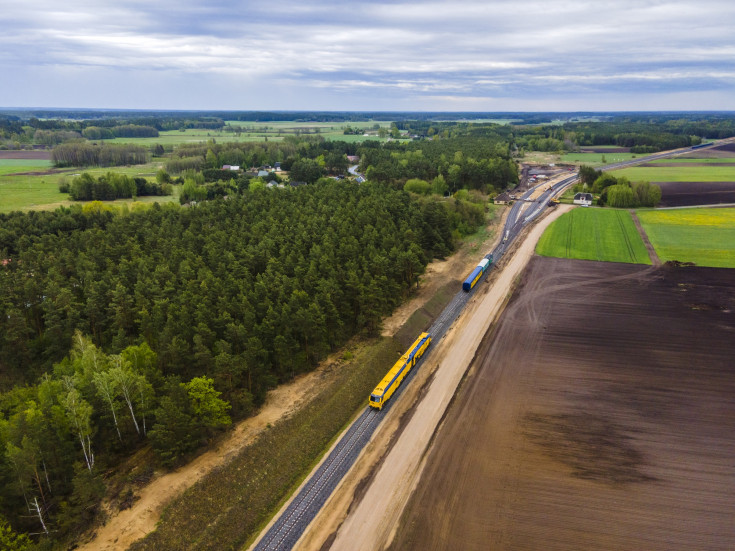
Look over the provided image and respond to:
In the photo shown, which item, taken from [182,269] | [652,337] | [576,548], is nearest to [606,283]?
[652,337]

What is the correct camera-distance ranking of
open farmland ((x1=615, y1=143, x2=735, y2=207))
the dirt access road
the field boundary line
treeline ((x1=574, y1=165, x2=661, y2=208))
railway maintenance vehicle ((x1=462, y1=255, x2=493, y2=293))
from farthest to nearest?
open farmland ((x1=615, y1=143, x2=735, y2=207)) < treeline ((x1=574, y1=165, x2=661, y2=208)) < the field boundary line < railway maintenance vehicle ((x1=462, y1=255, x2=493, y2=293)) < the dirt access road

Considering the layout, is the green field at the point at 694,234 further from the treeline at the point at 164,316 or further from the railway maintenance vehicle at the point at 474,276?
the treeline at the point at 164,316

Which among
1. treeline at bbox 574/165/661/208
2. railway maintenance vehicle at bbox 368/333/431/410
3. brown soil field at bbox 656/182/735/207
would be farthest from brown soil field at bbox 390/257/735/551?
brown soil field at bbox 656/182/735/207

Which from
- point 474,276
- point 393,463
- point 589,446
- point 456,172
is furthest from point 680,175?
point 393,463

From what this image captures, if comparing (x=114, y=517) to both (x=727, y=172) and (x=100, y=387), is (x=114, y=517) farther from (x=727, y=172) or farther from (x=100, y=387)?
(x=727, y=172)

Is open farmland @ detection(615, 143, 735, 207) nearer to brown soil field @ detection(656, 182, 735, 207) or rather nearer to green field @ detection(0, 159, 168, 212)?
brown soil field @ detection(656, 182, 735, 207)

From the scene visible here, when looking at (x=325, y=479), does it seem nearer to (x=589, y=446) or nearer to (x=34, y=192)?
(x=589, y=446)
